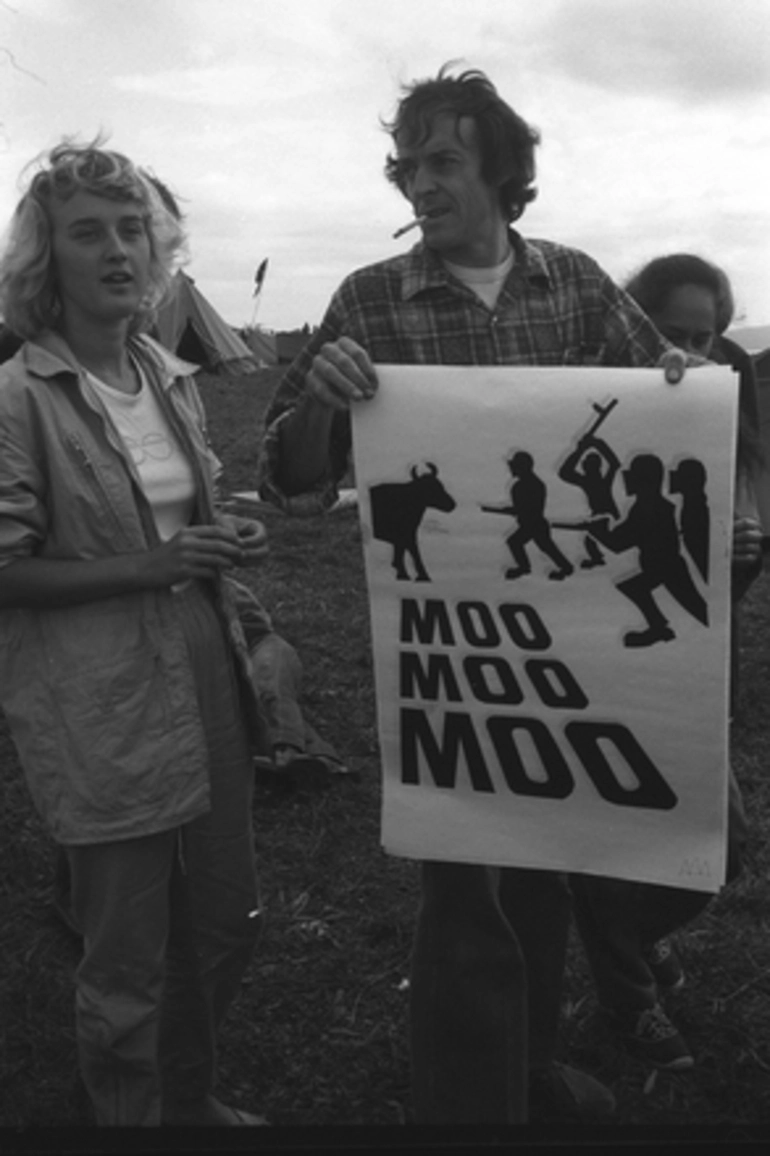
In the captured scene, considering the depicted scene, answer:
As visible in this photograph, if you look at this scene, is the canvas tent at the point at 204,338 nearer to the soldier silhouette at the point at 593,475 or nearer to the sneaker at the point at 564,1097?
the sneaker at the point at 564,1097

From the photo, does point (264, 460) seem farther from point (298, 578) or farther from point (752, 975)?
point (298, 578)

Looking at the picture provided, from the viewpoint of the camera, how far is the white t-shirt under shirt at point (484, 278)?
1928mm

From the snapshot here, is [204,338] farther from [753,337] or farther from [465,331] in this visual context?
[465,331]

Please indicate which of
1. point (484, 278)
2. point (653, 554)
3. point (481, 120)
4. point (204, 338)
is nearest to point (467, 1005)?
point (653, 554)

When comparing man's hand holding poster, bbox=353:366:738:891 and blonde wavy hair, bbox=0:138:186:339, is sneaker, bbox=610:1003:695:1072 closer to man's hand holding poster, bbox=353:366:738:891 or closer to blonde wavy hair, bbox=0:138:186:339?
man's hand holding poster, bbox=353:366:738:891

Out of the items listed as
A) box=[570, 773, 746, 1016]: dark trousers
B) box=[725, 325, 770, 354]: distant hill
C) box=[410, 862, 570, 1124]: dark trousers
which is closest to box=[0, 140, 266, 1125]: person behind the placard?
box=[410, 862, 570, 1124]: dark trousers

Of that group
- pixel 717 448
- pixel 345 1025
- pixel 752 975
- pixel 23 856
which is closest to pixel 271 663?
pixel 23 856

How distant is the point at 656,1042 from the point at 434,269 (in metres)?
1.55

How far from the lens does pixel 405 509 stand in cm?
184

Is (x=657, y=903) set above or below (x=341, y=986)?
above

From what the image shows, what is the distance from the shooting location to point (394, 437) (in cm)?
183

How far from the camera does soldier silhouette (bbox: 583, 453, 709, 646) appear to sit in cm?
174

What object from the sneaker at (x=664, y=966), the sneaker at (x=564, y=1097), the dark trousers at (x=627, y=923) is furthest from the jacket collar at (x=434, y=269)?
the sneaker at (x=664, y=966)

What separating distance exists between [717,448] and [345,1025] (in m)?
1.57
